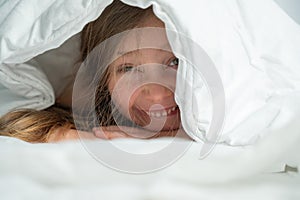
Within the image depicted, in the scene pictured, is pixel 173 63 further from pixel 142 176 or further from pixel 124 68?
pixel 142 176

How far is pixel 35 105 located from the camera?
935 millimetres

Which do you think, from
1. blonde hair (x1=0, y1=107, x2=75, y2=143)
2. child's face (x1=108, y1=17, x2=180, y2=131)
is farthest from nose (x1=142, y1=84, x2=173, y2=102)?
blonde hair (x1=0, y1=107, x2=75, y2=143)

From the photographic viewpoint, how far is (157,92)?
0.84 m

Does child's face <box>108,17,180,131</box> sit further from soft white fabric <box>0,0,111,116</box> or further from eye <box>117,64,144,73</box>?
soft white fabric <box>0,0,111,116</box>

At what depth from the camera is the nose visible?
834 mm

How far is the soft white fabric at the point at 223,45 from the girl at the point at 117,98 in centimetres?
9

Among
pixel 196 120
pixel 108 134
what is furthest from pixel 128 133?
pixel 196 120

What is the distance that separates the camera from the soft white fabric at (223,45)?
729 mm

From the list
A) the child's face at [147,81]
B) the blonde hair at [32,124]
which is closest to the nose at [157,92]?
the child's face at [147,81]

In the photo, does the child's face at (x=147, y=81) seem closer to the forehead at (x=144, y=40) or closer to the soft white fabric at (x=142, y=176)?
the forehead at (x=144, y=40)

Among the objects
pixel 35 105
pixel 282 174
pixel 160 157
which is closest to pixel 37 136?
pixel 35 105

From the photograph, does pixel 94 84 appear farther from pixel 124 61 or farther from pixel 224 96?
pixel 224 96

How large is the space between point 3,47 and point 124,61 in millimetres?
197

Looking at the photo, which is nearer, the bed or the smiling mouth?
the bed
